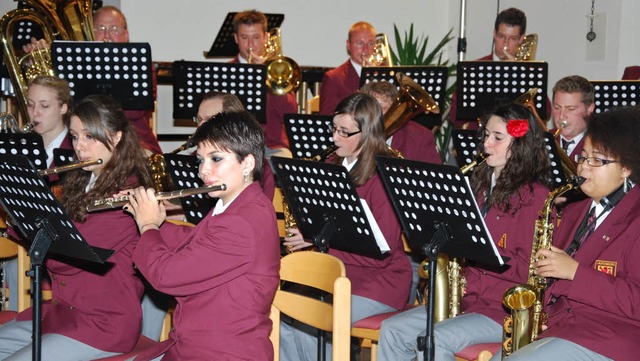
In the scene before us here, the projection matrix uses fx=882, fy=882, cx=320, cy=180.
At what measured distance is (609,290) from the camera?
9.31ft

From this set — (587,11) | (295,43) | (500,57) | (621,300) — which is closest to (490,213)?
(621,300)

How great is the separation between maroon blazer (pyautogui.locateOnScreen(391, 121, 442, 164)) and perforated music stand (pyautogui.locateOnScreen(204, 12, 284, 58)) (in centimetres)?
241

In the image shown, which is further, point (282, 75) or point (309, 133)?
point (282, 75)

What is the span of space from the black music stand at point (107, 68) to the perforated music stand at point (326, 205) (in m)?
1.64

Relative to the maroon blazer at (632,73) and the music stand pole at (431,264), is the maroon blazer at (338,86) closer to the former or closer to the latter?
the maroon blazer at (632,73)

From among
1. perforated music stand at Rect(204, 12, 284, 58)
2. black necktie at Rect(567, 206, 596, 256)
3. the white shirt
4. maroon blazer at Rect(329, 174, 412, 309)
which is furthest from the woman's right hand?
perforated music stand at Rect(204, 12, 284, 58)

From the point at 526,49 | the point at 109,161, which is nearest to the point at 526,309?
the point at 109,161

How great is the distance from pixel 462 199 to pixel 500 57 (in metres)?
3.74

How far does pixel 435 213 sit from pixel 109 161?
1.29 metres

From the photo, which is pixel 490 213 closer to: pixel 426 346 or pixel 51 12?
pixel 426 346

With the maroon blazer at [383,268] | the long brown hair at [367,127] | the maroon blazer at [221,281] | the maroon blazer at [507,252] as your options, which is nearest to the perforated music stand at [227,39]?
the long brown hair at [367,127]

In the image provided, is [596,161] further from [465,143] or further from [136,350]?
[136,350]

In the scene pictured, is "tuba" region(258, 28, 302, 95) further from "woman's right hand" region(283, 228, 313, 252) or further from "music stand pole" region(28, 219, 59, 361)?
"music stand pole" region(28, 219, 59, 361)

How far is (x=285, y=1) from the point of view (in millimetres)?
8648
